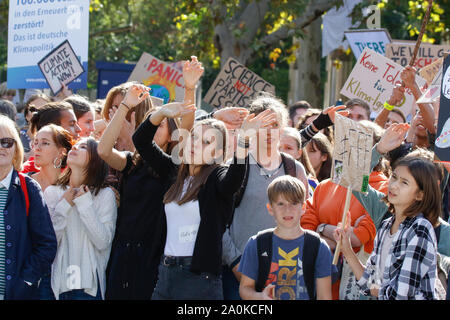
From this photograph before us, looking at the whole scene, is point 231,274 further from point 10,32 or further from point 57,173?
point 10,32

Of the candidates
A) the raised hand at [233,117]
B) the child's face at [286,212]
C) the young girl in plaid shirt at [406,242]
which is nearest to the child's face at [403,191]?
the young girl in plaid shirt at [406,242]

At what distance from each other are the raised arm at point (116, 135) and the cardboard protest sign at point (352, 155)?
4.25ft

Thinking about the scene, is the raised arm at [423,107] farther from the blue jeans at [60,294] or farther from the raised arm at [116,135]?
the blue jeans at [60,294]

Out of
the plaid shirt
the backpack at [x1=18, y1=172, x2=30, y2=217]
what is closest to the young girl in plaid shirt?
the plaid shirt

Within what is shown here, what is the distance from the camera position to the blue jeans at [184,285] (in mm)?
4152

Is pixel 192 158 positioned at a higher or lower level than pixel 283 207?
higher

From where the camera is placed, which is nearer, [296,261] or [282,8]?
[296,261]

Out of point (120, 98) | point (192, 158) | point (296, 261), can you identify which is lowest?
point (296, 261)

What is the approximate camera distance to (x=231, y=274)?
4.62 meters

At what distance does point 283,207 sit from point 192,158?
686 mm

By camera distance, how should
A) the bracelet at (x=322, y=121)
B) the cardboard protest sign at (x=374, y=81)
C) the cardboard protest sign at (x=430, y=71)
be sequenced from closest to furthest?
the bracelet at (x=322, y=121)
the cardboard protest sign at (x=430, y=71)
the cardboard protest sign at (x=374, y=81)

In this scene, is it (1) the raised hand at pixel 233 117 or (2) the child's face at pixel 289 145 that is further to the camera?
(2) the child's face at pixel 289 145
